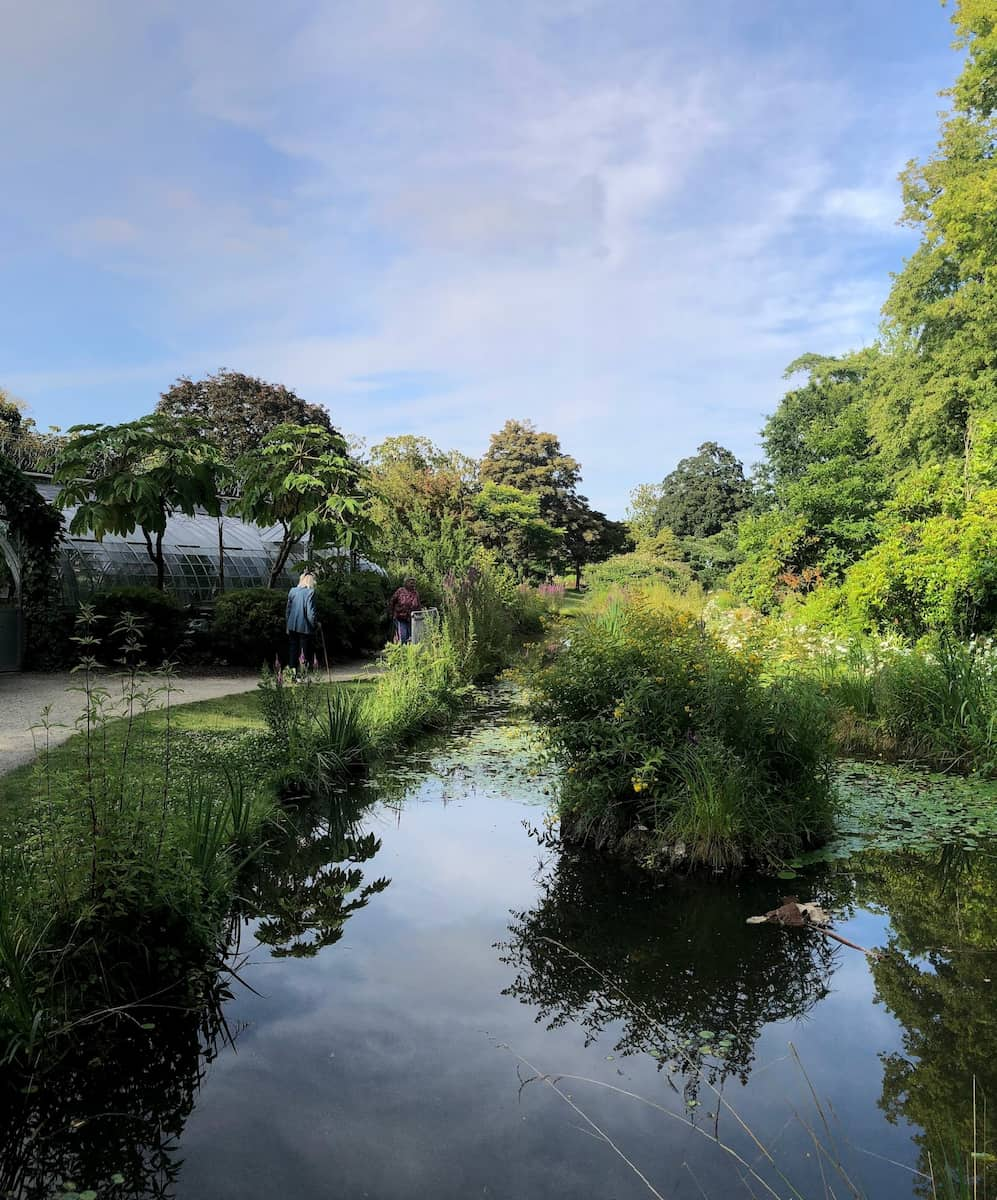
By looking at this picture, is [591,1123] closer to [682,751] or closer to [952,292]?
[682,751]

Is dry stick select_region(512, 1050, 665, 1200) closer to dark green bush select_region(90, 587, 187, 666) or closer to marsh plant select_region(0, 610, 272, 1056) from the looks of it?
marsh plant select_region(0, 610, 272, 1056)

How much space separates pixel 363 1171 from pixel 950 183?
23.4m

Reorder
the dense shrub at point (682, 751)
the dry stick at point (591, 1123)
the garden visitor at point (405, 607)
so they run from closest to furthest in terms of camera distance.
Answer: the dry stick at point (591, 1123), the dense shrub at point (682, 751), the garden visitor at point (405, 607)

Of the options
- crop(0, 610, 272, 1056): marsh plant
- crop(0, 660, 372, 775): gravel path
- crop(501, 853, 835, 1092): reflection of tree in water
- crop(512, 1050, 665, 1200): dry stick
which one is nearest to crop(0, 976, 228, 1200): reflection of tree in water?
crop(0, 610, 272, 1056): marsh plant

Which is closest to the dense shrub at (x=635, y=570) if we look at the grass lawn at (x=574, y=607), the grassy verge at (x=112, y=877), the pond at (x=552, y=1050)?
the grass lawn at (x=574, y=607)

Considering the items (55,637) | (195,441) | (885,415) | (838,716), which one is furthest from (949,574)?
(885,415)

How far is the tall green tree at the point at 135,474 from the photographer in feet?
43.0

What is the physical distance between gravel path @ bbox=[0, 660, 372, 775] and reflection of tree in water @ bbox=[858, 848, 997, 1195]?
19.8ft

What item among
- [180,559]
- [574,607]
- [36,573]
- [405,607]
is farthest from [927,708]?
[574,607]

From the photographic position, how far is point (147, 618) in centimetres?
1333

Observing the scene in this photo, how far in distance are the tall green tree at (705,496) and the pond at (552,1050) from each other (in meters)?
40.0

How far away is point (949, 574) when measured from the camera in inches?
376

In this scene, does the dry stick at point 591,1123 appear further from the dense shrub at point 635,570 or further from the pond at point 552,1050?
the dense shrub at point 635,570

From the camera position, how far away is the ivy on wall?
13.3m
